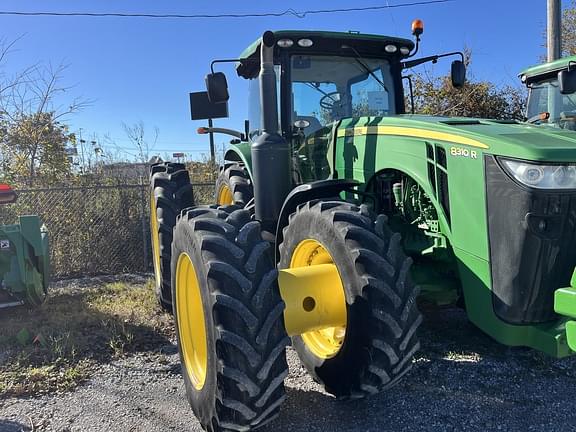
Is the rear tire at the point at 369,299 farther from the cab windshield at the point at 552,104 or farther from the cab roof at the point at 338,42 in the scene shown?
the cab windshield at the point at 552,104

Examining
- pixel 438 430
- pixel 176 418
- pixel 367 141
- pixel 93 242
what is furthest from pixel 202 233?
pixel 93 242

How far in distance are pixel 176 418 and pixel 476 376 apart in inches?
81.8

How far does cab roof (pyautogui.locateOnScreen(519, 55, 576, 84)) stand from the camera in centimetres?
786

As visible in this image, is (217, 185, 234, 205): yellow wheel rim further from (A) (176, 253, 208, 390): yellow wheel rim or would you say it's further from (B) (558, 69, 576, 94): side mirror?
(B) (558, 69, 576, 94): side mirror

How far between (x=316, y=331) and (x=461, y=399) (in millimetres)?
1018

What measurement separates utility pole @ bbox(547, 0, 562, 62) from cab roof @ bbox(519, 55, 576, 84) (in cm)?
239

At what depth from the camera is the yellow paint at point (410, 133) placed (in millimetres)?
2847

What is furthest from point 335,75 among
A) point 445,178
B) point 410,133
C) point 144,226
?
point 144,226

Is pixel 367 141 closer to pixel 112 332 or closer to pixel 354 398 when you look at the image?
pixel 354 398

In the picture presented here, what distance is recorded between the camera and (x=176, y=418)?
3.21 m

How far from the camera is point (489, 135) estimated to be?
9.09 ft

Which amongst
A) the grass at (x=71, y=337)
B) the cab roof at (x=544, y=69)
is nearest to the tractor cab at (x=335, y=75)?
the grass at (x=71, y=337)

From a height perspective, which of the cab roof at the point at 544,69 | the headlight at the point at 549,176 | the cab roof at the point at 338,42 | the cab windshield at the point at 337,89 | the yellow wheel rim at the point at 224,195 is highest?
the cab roof at the point at 544,69

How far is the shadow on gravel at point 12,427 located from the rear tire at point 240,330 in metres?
1.20
